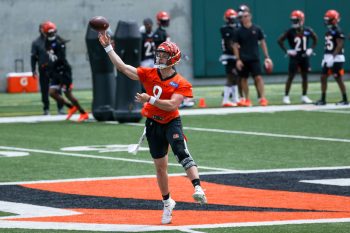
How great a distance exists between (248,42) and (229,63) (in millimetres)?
815

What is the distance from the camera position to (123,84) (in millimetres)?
22734

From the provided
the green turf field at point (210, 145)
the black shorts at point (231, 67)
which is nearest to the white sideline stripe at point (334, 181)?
the green turf field at point (210, 145)

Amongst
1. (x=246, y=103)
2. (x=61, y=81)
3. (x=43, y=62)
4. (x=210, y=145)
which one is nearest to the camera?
(x=210, y=145)

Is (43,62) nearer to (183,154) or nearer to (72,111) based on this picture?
(72,111)

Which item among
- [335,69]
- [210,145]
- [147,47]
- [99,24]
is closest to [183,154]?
[99,24]

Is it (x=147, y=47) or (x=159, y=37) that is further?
(x=147, y=47)

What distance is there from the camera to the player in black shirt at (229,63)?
89.0 ft

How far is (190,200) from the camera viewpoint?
12.1 meters

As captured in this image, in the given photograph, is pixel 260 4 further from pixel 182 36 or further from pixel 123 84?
pixel 123 84

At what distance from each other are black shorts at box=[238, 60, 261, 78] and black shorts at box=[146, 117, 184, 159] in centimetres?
1611

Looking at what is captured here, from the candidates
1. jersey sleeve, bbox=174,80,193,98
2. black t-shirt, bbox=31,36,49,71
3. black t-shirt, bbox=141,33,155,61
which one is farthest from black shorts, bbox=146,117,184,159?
black t-shirt, bbox=141,33,155,61

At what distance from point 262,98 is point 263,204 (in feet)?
49.9

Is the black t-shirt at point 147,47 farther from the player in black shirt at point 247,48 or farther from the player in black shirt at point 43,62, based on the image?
the player in black shirt at point 43,62

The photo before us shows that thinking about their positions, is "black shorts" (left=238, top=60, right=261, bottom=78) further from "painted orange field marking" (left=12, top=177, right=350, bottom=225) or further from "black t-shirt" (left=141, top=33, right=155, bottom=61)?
"painted orange field marking" (left=12, top=177, right=350, bottom=225)
